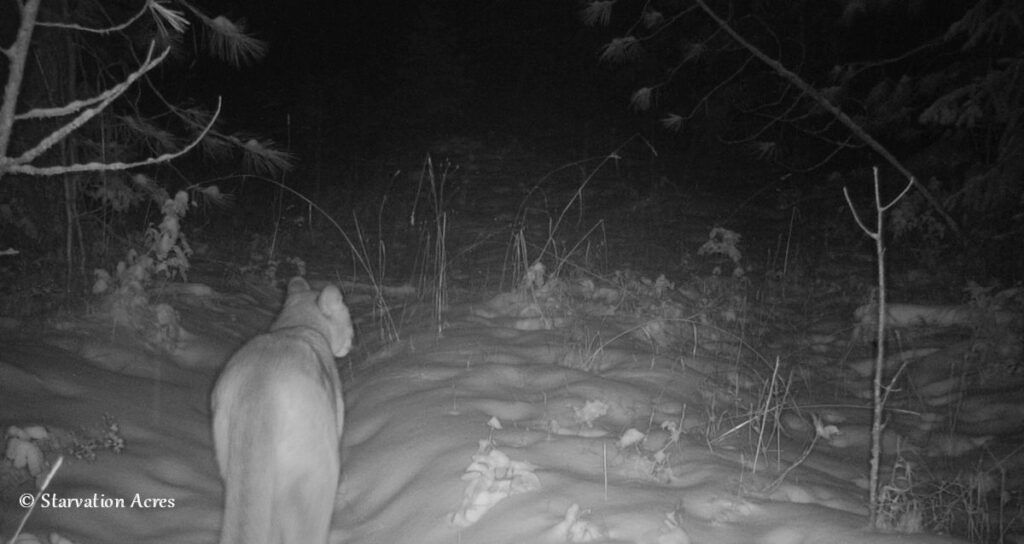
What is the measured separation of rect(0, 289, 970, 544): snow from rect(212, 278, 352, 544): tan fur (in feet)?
2.21

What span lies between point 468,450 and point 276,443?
4.57ft

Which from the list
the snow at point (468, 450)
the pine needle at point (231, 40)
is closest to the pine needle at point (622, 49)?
the snow at point (468, 450)

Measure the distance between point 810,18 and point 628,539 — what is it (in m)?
14.9

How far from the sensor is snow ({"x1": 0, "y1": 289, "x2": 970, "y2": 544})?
315cm

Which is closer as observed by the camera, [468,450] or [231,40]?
[468,450]

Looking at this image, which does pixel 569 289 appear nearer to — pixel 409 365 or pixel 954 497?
pixel 409 365

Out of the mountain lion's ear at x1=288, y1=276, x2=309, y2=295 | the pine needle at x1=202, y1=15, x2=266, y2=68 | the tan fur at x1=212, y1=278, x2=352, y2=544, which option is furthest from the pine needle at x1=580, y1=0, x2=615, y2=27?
the tan fur at x1=212, y1=278, x2=352, y2=544

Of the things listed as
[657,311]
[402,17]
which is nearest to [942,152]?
[657,311]

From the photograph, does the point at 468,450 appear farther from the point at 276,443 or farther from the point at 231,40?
the point at 231,40

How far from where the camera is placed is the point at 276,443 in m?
2.63

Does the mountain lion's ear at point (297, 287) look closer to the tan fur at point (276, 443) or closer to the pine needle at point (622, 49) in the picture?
the tan fur at point (276, 443)

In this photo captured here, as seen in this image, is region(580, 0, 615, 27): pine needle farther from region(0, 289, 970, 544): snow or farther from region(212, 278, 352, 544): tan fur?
region(212, 278, 352, 544): tan fur

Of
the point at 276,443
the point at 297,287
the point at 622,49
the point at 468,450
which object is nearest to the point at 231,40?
the point at 297,287

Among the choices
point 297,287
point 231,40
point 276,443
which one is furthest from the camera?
point 231,40
